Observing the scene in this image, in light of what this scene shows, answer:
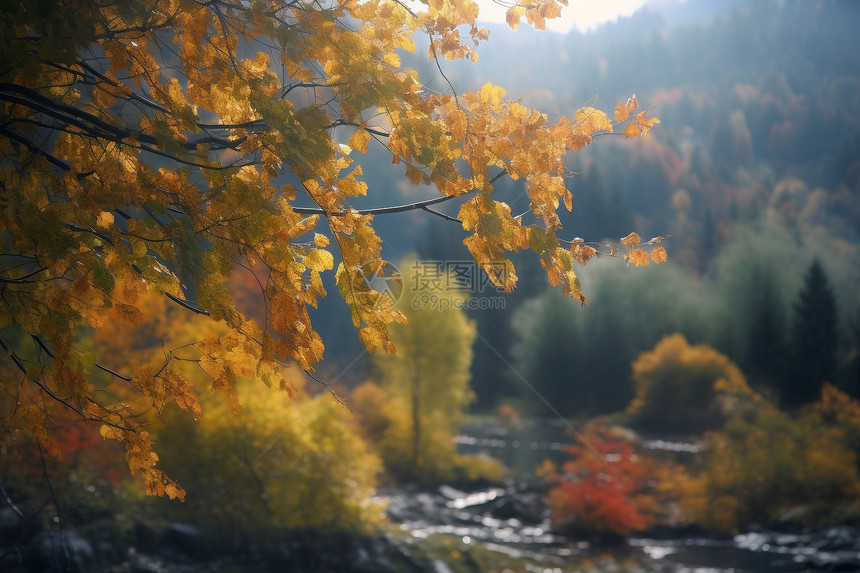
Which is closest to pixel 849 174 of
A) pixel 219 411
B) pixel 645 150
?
pixel 645 150

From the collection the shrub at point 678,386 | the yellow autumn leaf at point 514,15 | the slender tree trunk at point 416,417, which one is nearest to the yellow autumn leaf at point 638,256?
the yellow autumn leaf at point 514,15

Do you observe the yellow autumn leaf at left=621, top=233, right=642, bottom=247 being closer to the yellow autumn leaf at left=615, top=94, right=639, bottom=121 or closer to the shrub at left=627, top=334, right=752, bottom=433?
the yellow autumn leaf at left=615, top=94, right=639, bottom=121

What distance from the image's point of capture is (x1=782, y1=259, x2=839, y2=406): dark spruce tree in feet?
54.9

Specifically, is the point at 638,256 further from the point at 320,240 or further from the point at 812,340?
the point at 812,340

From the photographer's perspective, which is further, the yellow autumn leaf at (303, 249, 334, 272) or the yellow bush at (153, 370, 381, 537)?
the yellow bush at (153, 370, 381, 537)

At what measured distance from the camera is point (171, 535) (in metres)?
8.02

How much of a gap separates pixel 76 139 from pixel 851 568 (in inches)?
457

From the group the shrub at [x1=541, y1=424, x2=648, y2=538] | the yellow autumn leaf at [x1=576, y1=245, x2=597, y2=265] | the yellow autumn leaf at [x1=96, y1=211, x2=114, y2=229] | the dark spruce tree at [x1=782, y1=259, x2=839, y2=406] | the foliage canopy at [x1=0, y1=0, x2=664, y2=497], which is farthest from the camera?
the dark spruce tree at [x1=782, y1=259, x2=839, y2=406]

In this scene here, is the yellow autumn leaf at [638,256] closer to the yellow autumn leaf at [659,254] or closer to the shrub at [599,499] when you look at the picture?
the yellow autumn leaf at [659,254]

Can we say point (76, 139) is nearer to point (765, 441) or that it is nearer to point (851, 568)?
point (851, 568)

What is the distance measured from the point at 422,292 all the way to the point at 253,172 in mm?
10988

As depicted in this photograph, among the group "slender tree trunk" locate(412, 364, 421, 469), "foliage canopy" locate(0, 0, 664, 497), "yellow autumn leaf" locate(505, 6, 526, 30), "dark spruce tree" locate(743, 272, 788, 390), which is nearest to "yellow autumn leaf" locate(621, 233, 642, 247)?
"foliage canopy" locate(0, 0, 664, 497)

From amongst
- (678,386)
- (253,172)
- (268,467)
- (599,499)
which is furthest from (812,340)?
(253,172)

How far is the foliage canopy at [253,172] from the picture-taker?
1.46m
